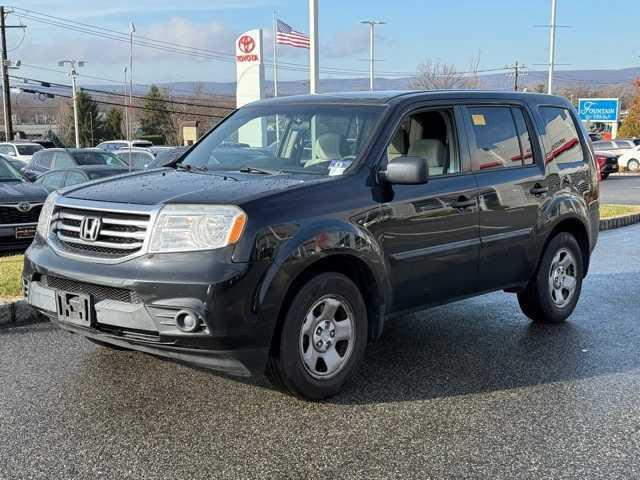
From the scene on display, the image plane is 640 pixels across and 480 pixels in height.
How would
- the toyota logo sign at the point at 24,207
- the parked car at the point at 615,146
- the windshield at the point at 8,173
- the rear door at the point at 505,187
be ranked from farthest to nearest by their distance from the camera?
1. the parked car at the point at 615,146
2. the windshield at the point at 8,173
3. the toyota logo sign at the point at 24,207
4. the rear door at the point at 505,187

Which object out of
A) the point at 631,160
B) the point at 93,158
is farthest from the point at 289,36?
the point at 631,160

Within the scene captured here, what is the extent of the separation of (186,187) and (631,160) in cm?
3653

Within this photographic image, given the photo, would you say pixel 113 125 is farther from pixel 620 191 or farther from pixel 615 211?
pixel 615 211

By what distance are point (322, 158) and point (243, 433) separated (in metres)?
1.91

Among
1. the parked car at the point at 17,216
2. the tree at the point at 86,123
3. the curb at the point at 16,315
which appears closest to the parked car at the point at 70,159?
the parked car at the point at 17,216

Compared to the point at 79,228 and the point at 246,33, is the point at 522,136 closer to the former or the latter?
the point at 79,228

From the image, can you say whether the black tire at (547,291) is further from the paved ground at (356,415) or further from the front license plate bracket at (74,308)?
the front license plate bracket at (74,308)

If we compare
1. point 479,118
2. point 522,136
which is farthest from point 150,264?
point 522,136

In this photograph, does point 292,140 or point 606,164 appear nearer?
point 292,140

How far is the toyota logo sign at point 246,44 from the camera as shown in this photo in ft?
55.9

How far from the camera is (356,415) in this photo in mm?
4324

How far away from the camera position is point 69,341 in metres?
5.69

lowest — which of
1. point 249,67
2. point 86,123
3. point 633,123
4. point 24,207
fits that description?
point 24,207

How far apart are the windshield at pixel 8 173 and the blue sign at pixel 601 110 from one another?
3876 centimetres
